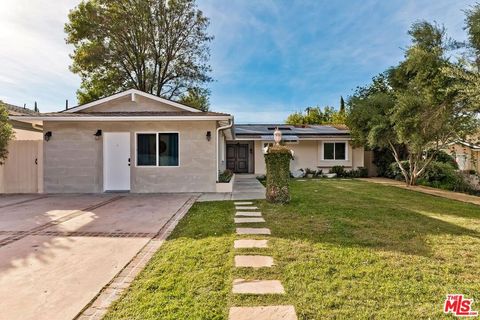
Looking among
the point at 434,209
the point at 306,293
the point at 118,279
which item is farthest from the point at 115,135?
the point at 434,209

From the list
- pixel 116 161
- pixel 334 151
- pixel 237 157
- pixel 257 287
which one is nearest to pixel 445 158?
pixel 334 151

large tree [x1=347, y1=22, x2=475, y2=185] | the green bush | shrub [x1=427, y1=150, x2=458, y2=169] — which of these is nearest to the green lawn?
large tree [x1=347, y1=22, x2=475, y2=185]

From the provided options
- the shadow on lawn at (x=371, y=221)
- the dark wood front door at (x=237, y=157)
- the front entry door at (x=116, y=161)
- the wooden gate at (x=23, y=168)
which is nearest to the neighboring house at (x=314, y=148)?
the dark wood front door at (x=237, y=157)

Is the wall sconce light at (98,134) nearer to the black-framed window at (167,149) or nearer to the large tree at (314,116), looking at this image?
the black-framed window at (167,149)

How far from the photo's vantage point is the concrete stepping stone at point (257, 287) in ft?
11.1

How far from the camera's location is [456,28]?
30.1 feet

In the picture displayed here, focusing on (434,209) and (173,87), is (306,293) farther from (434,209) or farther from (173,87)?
(173,87)

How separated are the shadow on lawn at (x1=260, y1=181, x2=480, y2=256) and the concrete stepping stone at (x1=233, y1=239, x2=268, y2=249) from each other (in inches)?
23.0

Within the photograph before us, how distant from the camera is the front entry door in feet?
39.4

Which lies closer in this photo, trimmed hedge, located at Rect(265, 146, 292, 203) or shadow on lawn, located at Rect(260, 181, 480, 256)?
shadow on lawn, located at Rect(260, 181, 480, 256)

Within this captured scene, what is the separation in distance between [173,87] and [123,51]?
16.2 feet

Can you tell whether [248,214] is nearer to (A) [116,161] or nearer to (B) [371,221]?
(B) [371,221]

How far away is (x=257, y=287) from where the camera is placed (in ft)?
11.4

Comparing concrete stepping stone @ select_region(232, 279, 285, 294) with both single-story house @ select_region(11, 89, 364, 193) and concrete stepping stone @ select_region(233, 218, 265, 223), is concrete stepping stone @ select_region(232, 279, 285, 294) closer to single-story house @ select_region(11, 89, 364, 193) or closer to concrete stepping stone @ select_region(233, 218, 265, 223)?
concrete stepping stone @ select_region(233, 218, 265, 223)
